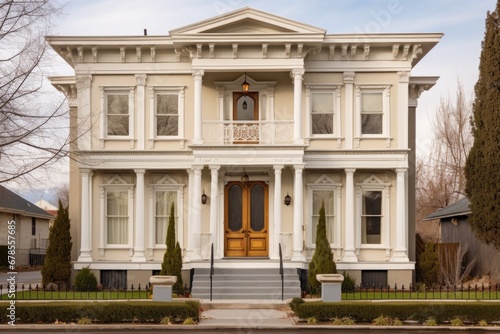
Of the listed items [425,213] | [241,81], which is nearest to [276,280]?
[241,81]

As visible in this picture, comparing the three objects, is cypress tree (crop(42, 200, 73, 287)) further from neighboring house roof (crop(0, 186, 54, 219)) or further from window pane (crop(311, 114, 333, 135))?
neighboring house roof (crop(0, 186, 54, 219))

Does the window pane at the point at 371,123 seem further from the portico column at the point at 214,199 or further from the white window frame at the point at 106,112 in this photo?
the white window frame at the point at 106,112

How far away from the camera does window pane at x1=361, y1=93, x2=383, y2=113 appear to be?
28219 millimetres

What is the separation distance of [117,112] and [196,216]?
189 inches

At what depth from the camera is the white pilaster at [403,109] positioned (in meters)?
27.8

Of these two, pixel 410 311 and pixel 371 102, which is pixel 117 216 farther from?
pixel 410 311

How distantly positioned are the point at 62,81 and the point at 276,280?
427 inches

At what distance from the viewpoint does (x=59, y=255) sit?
27375 mm

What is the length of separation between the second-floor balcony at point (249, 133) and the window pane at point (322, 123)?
1453 millimetres

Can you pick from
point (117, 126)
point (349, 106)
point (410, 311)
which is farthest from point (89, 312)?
point (349, 106)

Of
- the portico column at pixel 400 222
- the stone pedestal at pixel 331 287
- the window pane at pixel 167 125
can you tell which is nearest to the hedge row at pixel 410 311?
the stone pedestal at pixel 331 287

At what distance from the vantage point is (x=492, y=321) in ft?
64.2

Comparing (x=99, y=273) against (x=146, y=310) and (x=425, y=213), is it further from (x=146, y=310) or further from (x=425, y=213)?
(x=425, y=213)

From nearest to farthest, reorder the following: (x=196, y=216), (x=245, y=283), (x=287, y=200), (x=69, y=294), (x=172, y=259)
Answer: (x=245, y=283) → (x=69, y=294) → (x=172, y=259) → (x=196, y=216) → (x=287, y=200)
